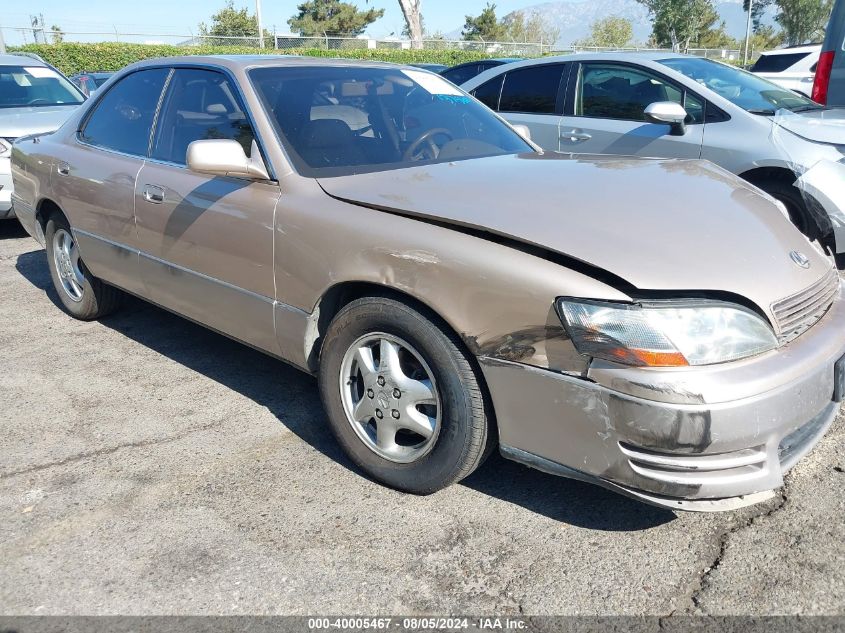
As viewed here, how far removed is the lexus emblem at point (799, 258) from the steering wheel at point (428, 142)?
1555 millimetres

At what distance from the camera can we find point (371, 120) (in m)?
3.53

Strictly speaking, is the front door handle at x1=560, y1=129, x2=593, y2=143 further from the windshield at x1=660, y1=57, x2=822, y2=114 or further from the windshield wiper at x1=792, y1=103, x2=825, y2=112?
the windshield wiper at x1=792, y1=103, x2=825, y2=112

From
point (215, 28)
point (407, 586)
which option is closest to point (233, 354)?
point (407, 586)

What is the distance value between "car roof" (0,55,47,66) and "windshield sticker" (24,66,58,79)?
0.09 m

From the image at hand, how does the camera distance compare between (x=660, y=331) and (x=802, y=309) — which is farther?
(x=802, y=309)

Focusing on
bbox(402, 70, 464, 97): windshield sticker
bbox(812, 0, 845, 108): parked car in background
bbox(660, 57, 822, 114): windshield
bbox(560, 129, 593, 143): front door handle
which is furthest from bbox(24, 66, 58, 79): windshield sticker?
bbox(812, 0, 845, 108): parked car in background

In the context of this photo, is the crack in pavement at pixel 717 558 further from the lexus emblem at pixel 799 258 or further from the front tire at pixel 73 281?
the front tire at pixel 73 281

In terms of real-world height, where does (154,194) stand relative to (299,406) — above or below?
above

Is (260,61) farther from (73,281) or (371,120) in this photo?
(73,281)

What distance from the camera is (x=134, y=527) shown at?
272 cm

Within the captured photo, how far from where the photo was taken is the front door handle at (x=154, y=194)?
3688mm

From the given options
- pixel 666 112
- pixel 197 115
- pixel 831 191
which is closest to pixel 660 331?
pixel 197 115

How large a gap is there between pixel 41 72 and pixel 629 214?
8.59 meters

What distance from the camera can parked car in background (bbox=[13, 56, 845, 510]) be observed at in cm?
223
